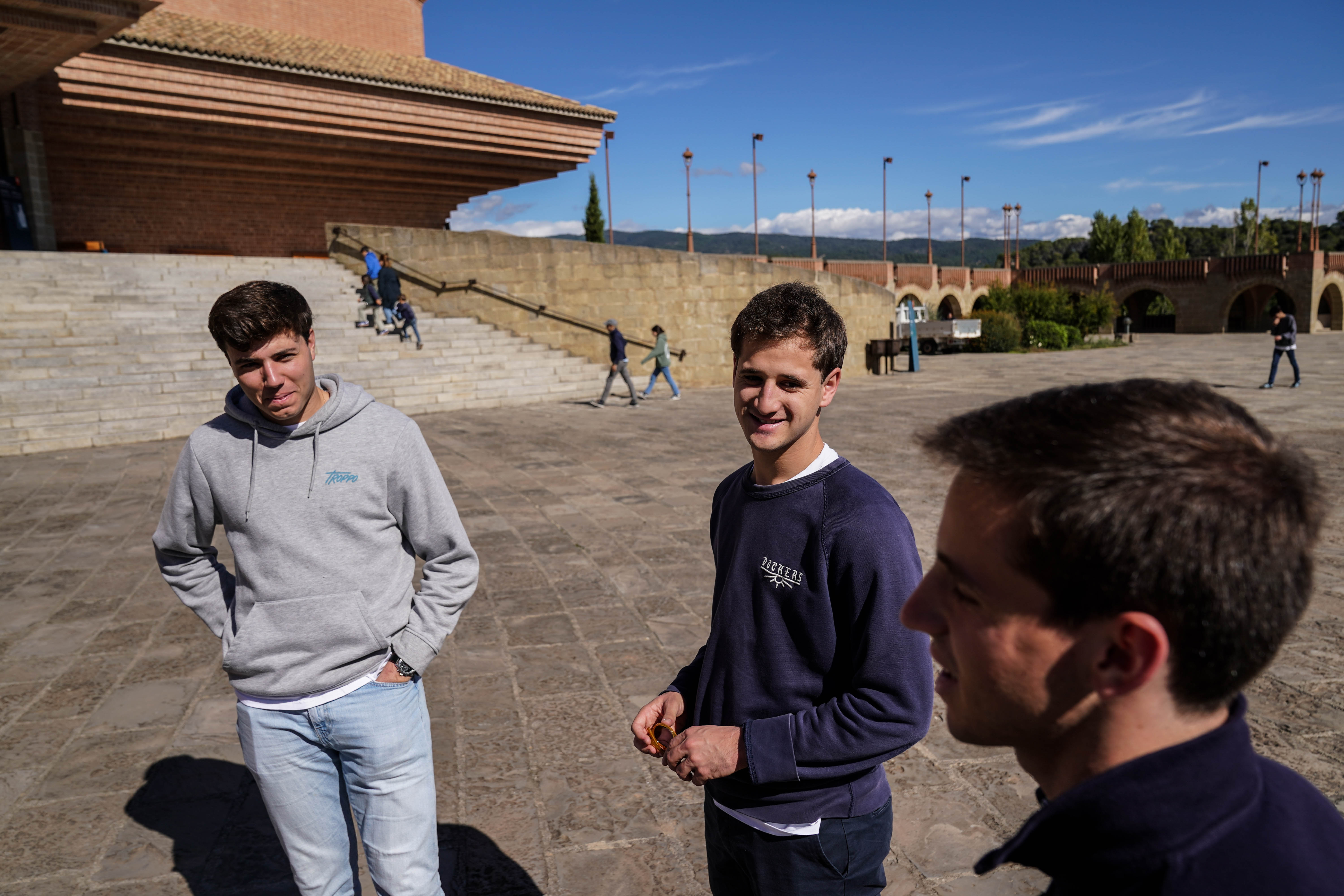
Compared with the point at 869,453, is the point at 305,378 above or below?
above

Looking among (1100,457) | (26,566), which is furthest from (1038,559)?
(26,566)

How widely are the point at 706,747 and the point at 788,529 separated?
420mm

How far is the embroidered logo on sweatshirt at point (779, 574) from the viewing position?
1568mm

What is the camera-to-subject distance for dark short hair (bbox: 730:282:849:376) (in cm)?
173

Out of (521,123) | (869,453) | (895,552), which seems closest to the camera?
(895,552)

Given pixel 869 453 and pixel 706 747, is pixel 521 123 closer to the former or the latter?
pixel 869 453

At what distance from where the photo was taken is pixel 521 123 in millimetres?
23219

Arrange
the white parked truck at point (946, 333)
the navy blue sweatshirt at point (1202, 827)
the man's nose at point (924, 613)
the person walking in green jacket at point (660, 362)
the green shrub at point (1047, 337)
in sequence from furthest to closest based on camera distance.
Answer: the white parked truck at point (946, 333)
the green shrub at point (1047, 337)
the person walking in green jacket at point (660, 362)
the man's nose at point (924, 613)
the navy blue sweatshirt at point (1202, 827)

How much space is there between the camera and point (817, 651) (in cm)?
157

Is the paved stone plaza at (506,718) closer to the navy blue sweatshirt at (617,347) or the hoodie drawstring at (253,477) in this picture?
the hoodie drawstring at (253,477)

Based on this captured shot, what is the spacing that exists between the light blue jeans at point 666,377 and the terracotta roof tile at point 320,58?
10.3 meters

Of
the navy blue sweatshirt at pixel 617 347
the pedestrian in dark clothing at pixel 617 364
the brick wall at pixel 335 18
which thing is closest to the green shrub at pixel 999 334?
the pedestrian in dark clothing at pixel 617 364

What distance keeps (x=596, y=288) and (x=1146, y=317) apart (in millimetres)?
45779

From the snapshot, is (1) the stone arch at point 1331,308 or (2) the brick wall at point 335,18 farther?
(1) the stone arch at point 1331,308
